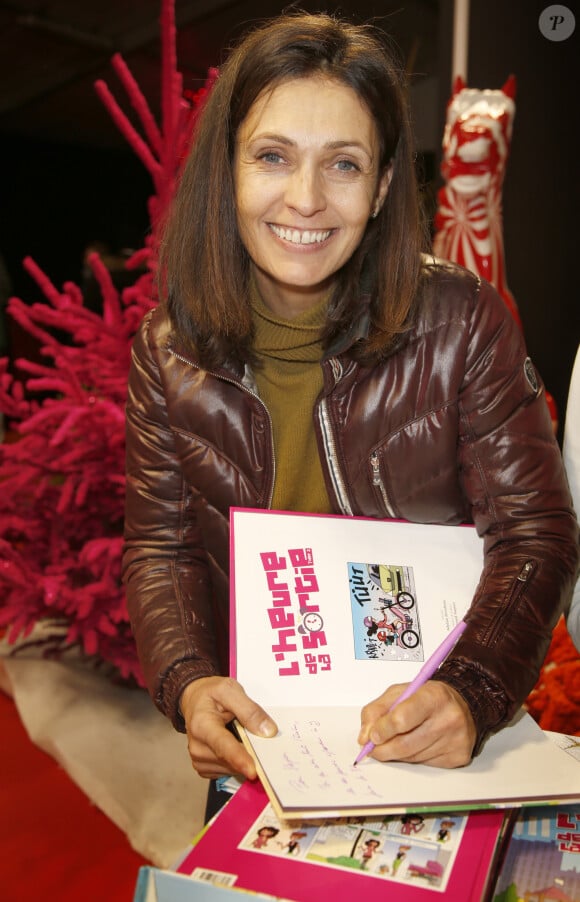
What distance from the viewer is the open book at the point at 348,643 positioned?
2.87 feet

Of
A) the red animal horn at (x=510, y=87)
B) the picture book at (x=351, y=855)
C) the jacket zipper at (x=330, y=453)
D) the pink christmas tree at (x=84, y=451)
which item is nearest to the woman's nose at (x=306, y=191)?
the jacket zipper at (x=330, y=453)

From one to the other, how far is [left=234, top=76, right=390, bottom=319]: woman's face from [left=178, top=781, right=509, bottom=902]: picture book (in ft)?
2.48

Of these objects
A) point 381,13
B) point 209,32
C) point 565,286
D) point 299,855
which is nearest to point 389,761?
point 299,855

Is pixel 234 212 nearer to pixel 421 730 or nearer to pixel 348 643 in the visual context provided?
pixel 348 643

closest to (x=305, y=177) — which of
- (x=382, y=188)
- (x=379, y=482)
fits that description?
(x=382, y=188)

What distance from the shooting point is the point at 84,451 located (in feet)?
7.86

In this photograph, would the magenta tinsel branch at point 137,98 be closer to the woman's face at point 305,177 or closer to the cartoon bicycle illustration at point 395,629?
the woman's face at point 305,177

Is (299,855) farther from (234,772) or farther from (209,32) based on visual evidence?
(209,32)

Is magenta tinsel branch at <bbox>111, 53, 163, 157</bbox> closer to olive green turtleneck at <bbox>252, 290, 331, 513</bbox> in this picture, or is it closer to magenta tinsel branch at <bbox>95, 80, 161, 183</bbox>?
magenta tinsel branch at <bbox>95, 80, 161, 183</bbox>

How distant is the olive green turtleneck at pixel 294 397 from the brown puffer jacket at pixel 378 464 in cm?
3

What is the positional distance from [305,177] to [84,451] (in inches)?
54.4

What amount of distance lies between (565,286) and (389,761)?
2544 mm

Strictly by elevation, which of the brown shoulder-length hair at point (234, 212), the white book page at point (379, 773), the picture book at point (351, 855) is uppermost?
the brown shoulder-length hair at point (234, 212)

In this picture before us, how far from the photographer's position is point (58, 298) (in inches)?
93.7
